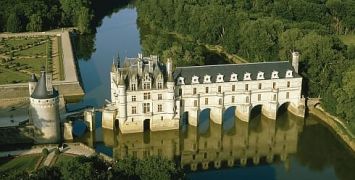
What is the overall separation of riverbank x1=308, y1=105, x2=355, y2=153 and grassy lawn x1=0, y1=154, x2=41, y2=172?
3021cm

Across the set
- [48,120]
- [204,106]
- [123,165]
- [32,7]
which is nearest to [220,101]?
[204,106]

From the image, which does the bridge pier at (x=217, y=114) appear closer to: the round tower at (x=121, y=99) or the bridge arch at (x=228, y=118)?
the bridge arch at (x=228, y=118)

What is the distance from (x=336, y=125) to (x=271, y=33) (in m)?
24.6

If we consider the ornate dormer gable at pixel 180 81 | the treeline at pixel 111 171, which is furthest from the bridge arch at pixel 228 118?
the treeline at pixel 111 171

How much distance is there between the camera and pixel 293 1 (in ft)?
340

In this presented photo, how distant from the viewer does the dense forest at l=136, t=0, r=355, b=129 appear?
215 feet

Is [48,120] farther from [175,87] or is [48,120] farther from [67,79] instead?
[67,79]

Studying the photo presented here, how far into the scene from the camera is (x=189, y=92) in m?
59.4

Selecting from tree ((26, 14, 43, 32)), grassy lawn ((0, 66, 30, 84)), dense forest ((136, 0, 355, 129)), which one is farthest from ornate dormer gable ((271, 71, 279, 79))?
tree ((26, 14, 43, 32))

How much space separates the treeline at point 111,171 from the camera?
3859 centimetres

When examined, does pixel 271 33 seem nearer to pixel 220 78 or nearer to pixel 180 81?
A: pixel 220 78

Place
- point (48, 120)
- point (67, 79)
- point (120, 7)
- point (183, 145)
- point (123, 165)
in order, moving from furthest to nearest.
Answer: point (120, 7)
point (67, 79)
point (183, 145)
point (48, 120)
point (123, 165)

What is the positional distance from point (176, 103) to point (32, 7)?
55781 mm

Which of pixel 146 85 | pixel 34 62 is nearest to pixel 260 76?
pixel 146 85
